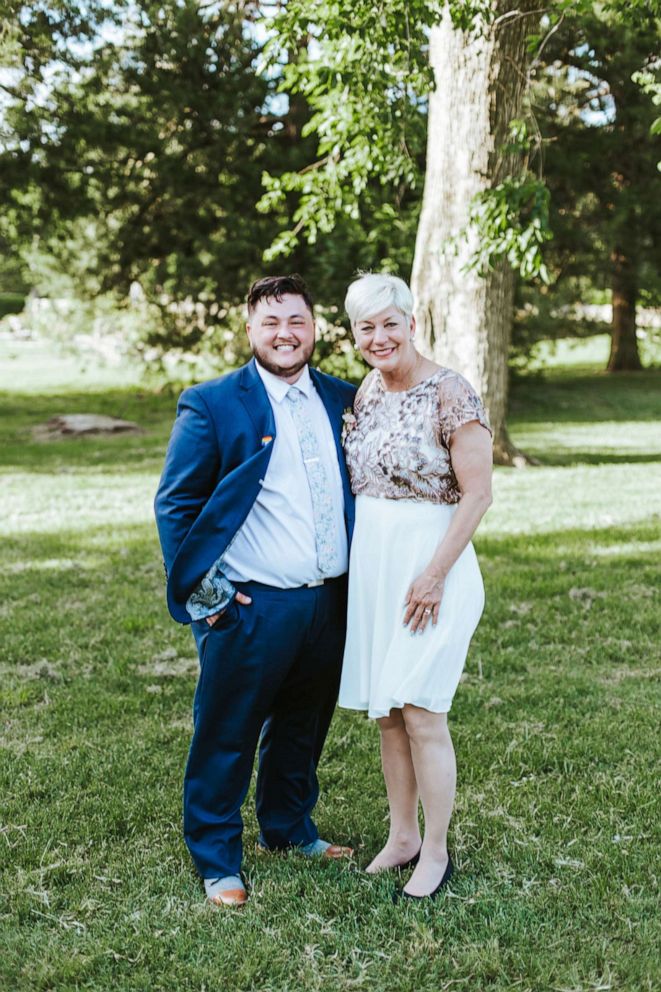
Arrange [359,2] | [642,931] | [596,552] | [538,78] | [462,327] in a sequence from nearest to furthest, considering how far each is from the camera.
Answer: [642,931] → [359,2] → [596,552] → [462,327] → [538,78]

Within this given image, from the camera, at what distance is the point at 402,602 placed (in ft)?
11.1

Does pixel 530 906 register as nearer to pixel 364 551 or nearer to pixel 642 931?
pixel 642 931

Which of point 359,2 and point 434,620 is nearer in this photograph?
point 434,620

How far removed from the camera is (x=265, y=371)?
348cm

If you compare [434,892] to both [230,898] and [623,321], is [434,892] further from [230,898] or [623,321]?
[623,321]

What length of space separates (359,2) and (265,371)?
15.9 feet

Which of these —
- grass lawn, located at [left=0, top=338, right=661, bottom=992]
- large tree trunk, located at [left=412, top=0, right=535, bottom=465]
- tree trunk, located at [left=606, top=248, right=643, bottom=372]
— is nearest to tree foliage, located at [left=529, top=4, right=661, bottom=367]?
tree trunk, located at [left=606, top=248, right=643, bottom=372]

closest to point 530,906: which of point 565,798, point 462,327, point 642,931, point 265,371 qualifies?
point 642,931

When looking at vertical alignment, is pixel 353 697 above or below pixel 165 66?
below

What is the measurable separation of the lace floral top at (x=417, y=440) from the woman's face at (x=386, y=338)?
4.6 inches

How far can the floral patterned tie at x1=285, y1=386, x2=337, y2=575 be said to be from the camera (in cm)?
344

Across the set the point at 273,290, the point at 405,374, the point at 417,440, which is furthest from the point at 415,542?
the point at 273,290

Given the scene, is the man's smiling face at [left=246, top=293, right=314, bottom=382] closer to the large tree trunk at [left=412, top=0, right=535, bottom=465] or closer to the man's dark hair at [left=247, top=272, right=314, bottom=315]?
the man's dark hair at [left=247, top=272, right=314, bottom=315]

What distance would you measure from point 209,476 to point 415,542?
2.30 feet
